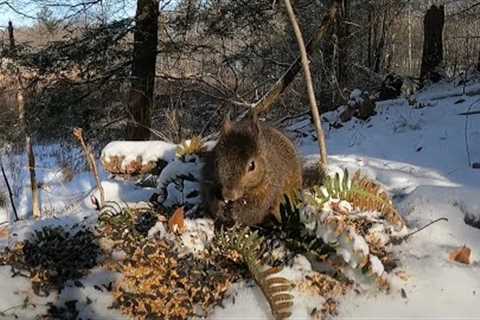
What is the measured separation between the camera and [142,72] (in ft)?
35.7

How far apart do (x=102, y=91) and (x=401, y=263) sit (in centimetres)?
948

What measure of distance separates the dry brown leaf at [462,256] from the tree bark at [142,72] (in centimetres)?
790

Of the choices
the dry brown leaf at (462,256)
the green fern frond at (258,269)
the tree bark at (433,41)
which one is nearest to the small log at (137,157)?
the green fern frond at (258,269)

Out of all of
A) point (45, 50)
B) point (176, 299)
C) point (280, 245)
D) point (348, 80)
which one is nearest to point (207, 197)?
point (280, 245)

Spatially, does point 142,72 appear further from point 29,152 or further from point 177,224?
point 177,224

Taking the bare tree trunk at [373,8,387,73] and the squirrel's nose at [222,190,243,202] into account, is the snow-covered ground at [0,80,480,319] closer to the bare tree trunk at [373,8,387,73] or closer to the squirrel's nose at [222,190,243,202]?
the squirrel's nose at [222,190,243,202]

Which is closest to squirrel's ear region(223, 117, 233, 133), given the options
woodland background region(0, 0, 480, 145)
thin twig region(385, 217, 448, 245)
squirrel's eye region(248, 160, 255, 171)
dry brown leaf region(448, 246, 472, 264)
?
squirrel's eye region(248, 160, 255, 171)

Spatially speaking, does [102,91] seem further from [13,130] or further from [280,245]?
[280,245]

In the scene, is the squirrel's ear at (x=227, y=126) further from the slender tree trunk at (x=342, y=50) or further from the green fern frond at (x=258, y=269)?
the slender tree trunk at (x=342, y=50)

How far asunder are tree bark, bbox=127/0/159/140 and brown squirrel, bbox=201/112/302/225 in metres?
7.25

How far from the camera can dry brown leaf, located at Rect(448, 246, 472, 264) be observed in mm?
2863

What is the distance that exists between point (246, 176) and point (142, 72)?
834 cm

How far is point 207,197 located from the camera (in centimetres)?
324

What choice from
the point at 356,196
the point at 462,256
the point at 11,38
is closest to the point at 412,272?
the point at 462,256
